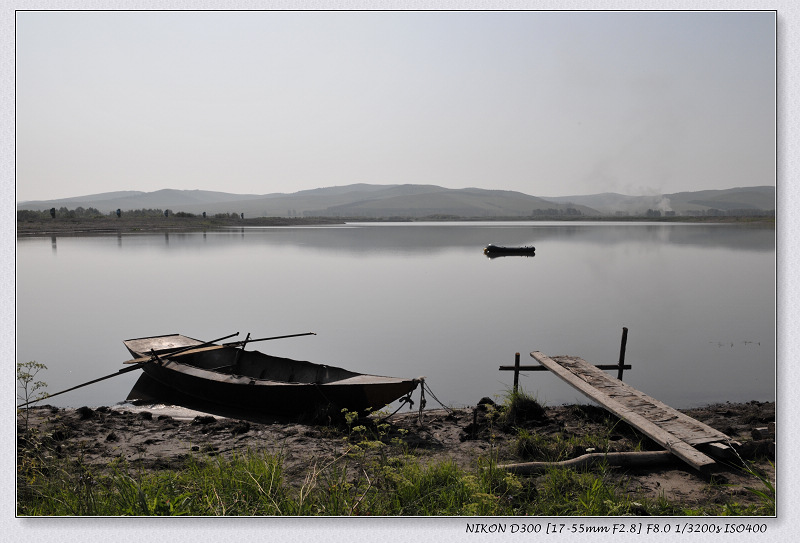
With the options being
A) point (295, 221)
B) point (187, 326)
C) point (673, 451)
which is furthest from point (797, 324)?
point (295, 221)

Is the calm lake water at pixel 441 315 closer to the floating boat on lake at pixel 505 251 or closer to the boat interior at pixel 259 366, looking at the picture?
the boat interior at pixel 259 366

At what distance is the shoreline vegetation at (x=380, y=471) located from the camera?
16.5ft

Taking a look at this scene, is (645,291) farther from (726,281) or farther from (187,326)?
(187,326)

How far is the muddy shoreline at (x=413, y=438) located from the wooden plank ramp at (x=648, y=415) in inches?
8.4

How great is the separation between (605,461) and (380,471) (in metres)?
2.34

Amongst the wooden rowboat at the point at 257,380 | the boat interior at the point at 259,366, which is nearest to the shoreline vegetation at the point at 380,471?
the wooden rowboat at the point at 257,380

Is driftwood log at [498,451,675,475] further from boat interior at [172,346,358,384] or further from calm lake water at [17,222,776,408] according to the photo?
boat interior at [172,346,358,384]

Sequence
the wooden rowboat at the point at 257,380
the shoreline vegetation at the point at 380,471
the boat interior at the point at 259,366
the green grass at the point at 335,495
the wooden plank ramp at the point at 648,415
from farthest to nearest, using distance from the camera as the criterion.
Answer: the boat interior at the point at 259,366 < the wooden rowboat at the point at 257,380 < the wooden plank ramp at the point at 648,415 < the shoreline vegetation at the point at 380,471 < the green grass at the point at 335,495

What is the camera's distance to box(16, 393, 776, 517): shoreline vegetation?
5016 mm

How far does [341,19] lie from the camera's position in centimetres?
607

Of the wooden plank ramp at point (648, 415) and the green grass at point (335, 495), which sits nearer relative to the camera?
the green grass at point (335, 495)

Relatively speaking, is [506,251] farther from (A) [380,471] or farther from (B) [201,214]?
(B) [201,214]

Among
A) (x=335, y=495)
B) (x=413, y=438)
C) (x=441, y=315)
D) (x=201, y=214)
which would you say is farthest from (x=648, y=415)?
(x=201, y=214)

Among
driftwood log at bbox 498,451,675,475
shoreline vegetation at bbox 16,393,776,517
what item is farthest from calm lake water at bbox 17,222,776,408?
driftwood log at bbox 498,451,675,475
